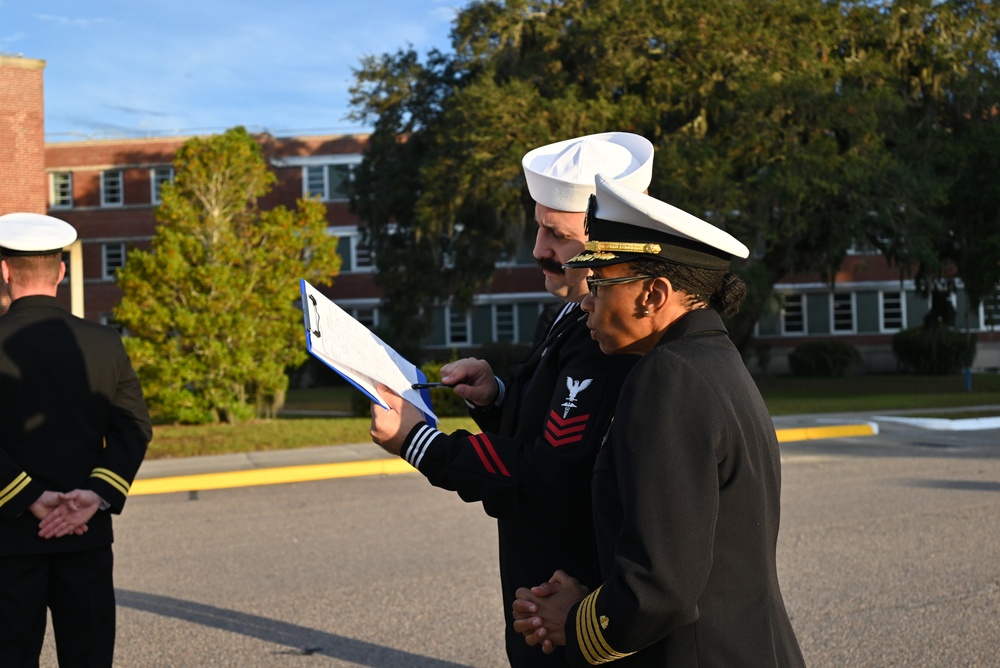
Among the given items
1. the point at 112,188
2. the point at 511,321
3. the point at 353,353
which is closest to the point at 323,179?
the point at 112,188

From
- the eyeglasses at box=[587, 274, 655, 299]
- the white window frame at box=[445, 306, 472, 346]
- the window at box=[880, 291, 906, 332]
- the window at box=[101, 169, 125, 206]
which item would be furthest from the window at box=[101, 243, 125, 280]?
the eyeglasses at box=[587, 274, 655, 299]

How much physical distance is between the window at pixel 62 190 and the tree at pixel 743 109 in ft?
81.9

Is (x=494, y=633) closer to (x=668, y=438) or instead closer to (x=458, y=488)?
(x=458, y=488)

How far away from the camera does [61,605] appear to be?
3.39 metres

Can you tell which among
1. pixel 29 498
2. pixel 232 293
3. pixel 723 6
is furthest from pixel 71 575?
pixel 723 6

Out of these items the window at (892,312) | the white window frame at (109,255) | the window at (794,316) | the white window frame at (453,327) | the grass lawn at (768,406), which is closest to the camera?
the grass lawn at (768,406)

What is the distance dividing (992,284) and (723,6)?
976 cm

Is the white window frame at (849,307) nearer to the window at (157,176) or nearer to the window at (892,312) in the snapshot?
the window at (892,312)

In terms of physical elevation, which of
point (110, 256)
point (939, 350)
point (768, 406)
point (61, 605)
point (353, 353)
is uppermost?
point (110, 256)

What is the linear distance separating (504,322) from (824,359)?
13.3 meters

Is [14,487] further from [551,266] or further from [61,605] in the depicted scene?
[551,266]

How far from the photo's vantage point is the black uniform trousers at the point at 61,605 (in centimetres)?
324

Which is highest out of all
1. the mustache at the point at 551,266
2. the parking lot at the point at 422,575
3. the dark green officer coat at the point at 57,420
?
the mustache at the point at 551,266

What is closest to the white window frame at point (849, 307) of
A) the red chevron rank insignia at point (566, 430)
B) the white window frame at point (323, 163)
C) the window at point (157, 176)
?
the white window frame at point (323, 163)
